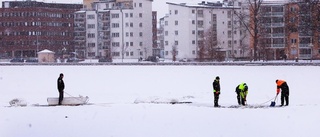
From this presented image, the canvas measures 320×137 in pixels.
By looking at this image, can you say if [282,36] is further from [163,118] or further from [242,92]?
[163,118]

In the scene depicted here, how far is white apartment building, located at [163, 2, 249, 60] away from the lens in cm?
12350

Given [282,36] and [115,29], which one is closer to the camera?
[282,36]

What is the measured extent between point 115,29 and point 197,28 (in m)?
24.3

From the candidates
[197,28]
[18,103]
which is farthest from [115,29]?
[18,103]

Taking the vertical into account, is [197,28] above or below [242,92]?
above

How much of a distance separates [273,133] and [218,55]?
82495 millimetres

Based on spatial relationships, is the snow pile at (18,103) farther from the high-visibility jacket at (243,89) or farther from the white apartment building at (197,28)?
the white apartment building at (197,28)

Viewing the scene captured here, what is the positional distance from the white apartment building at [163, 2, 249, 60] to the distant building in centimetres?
3788

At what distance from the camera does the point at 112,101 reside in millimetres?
33312

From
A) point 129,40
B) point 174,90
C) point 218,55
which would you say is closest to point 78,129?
point 174,90

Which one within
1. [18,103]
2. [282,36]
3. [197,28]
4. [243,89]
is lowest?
[18,103]

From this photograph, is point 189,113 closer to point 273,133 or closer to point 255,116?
point 255,116

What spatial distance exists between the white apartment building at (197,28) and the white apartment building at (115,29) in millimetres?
11310

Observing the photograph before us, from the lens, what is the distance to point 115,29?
450ft
